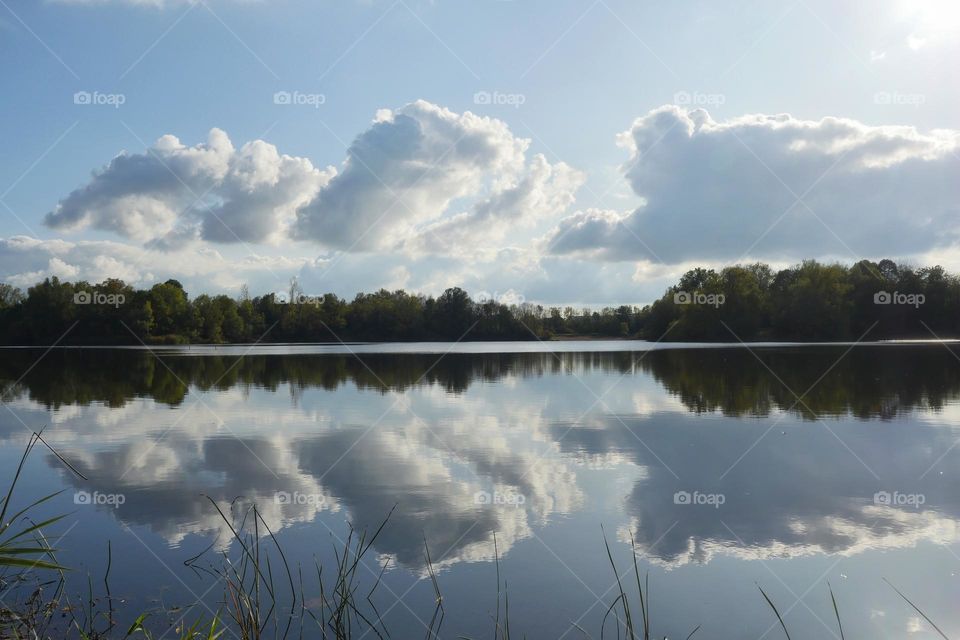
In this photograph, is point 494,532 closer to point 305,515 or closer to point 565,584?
point 565,584

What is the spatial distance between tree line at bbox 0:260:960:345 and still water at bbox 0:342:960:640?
49.7 m

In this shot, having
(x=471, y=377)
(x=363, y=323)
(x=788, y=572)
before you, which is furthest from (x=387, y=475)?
(x=363, y=323)

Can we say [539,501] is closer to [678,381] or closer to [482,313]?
[678,381]

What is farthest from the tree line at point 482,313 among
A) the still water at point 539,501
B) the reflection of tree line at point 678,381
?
the still water at point 539,501

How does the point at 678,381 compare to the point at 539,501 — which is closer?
the point at 539,501

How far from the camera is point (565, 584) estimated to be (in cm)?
569

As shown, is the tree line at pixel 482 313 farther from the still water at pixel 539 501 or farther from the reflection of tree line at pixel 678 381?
the still water at pixel 539 501

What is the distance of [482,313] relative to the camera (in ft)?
323

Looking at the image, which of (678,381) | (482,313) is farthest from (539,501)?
(482,313)

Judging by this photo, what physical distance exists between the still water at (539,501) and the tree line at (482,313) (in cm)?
4973

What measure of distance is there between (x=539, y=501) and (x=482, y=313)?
297 ft

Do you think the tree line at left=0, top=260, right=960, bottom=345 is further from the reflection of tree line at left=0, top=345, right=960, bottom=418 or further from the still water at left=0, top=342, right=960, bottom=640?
the still water at left=0, top=342, right=960, bottom=640

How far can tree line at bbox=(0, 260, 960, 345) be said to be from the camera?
72.6m

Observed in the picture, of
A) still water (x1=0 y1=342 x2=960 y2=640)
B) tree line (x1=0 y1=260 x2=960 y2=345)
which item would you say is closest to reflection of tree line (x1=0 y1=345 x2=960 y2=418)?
still water (x1=0 y1=342 x2=960 y2=640)
